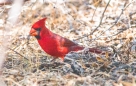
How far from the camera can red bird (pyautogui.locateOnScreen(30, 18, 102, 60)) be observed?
2.89m

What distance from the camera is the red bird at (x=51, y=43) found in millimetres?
2887

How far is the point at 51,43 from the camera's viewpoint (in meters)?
2.95

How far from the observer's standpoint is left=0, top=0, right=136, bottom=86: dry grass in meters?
2.46

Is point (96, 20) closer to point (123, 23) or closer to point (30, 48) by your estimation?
point (123, 23)

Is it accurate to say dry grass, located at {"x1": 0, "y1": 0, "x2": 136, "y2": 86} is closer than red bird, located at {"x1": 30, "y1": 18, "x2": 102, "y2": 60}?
Yes

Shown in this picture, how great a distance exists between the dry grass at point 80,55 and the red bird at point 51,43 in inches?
3.6

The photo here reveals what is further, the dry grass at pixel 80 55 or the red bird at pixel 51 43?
the red bird at pixel 51 43

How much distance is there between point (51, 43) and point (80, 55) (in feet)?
0.93

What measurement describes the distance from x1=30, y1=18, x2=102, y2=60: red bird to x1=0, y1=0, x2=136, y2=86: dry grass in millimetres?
91

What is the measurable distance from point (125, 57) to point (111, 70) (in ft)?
1.04

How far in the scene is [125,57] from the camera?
294cm

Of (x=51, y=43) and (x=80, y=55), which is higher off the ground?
(x=51, y=43)

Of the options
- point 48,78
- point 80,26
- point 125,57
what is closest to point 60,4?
point 80,26

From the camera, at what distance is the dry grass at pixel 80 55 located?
96.9 inches
